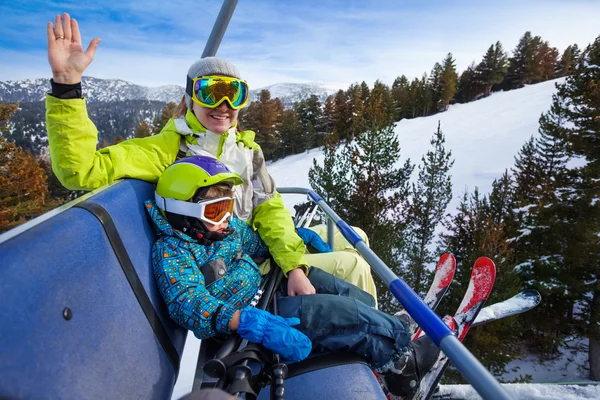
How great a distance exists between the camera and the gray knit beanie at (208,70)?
8.43ft

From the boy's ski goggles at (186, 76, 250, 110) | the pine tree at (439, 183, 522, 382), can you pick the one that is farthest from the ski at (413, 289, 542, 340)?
the pine tree at (439, 183, 522, 382)

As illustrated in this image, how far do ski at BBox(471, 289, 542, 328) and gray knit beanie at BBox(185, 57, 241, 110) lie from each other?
311 centimetres

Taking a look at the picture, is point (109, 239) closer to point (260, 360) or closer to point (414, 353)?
point (260, 360)

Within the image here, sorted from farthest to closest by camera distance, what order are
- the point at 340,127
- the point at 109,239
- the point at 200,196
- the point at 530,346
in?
the point at 340,127 < the point at 530,346 < the point at 200,196 < the point at 109,239

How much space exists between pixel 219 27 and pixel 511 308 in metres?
4.05

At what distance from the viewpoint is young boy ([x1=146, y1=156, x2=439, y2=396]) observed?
171 centimetres

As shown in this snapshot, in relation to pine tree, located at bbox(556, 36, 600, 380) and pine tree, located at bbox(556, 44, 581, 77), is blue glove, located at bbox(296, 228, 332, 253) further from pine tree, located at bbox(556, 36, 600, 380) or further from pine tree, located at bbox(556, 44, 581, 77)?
pine tree, located at bbox(556, 44, 581, 77)

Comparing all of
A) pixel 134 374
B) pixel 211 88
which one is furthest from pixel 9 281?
pixel 211 88

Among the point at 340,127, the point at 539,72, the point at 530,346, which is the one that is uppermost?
the point at 539,72

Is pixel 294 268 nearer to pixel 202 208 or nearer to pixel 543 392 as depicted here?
pixel 202 208

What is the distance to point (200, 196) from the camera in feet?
6.70

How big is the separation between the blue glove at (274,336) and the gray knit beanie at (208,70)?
165 cm

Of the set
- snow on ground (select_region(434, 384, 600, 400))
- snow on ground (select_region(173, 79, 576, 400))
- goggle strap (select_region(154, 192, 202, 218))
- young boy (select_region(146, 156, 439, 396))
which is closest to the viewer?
young boy (select_region(146, 156, 439, 396))

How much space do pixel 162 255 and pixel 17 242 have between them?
2.65 feet
